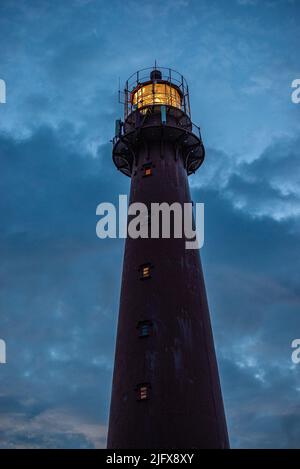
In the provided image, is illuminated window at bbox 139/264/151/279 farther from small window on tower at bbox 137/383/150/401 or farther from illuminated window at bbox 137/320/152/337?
small window on tower at bbox 137/383/150/401

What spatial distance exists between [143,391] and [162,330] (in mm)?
3209

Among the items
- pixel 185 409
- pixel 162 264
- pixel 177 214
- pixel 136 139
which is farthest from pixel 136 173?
pixel 185 409

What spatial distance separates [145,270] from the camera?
2917cm

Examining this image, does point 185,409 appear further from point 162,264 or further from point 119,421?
point 162,264

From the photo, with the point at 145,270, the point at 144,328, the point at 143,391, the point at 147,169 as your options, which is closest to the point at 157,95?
the point at 147,169

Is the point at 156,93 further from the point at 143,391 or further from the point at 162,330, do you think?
the point at 143,391

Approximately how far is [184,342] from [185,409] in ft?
11.1

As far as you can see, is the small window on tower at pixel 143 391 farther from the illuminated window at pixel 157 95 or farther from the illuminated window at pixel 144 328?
the illuminated window at pixel 157 95

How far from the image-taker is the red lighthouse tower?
24656mm

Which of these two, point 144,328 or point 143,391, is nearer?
point 143,391

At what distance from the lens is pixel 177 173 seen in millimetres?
33125

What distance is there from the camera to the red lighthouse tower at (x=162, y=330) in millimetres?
24656

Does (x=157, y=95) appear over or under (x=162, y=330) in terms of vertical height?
over

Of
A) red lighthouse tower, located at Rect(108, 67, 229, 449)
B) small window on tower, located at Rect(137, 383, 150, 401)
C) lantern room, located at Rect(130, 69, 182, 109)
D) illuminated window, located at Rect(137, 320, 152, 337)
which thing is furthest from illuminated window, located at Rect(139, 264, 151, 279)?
lantern room, located at Rect(130, 69, 182, 109)
